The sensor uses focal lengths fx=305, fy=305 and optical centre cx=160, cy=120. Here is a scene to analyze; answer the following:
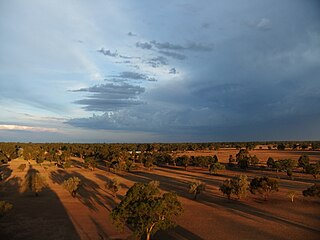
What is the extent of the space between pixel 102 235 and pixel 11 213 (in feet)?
66.1

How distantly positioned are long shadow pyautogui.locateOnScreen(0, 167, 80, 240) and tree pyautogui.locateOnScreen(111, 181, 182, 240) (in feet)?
25.6

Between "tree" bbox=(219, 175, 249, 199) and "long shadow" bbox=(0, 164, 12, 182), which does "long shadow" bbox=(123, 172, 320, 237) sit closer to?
"tree" bbox=(219, 175, 249, 199)

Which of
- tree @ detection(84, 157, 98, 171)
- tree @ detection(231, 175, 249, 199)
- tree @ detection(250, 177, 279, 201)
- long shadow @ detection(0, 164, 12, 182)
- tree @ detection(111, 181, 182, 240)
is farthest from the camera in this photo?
tree @ detection(84, 157, 98, 171)

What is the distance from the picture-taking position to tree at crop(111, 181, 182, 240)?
102 feet

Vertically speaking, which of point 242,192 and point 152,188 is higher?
point 152,188

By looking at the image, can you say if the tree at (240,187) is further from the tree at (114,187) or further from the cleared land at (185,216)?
the tree at (114,187)

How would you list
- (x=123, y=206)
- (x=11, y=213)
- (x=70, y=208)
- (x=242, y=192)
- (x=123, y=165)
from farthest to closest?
(x=123, y=165) → (x=242, y=192) → (x=70, y=208) → (x=11, y=213) → (x=123, y=206)

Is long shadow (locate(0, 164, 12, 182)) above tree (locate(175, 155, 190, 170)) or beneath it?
beneath

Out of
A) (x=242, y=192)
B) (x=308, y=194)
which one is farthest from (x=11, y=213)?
(x=308, y=194)

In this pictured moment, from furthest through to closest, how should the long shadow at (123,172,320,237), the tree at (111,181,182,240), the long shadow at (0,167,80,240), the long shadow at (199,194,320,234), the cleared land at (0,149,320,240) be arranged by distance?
the long shadow at (123,172,320,237) < the long shadow at (199,194,320,234) < the long shadow at (0,167,80,240) < the cleared land at (0,149,320,240) < the tree at (111,181,182,240)

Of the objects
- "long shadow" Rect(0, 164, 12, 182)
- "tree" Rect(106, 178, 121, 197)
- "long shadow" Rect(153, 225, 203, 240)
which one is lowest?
"long shadow" Rect(153, 225, 203, 240)

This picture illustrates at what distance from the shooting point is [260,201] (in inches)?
2194

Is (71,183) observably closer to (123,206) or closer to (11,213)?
(11,213)

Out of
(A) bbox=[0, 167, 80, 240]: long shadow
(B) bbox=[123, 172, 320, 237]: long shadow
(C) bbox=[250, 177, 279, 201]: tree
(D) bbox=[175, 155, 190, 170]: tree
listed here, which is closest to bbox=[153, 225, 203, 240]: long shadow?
(A) bbox=[0, 167, 80, 240]: long shadow
